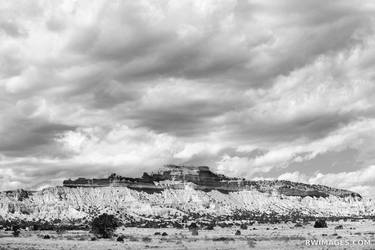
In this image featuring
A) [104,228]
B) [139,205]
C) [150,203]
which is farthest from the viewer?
[150,203]

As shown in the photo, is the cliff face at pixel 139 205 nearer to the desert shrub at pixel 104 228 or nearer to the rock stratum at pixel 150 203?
the rock stratum at pixel 150 203

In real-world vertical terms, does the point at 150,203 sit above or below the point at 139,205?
above

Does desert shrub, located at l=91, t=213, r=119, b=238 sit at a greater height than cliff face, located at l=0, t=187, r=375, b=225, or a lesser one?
lesser

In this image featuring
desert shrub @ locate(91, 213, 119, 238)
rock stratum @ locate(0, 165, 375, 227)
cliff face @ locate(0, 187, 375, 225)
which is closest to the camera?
desert shrub @ locate(91, 213, 119, 238)

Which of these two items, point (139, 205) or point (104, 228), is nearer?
point (104, 228)

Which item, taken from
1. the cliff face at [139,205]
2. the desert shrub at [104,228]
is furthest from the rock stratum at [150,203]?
the desert shrub at [104,228]

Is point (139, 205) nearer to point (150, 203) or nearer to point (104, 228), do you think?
point (150, 203)

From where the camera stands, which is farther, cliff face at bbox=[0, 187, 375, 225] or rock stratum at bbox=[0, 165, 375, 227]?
cliff face at bbox=[0, 187, 375, 225]

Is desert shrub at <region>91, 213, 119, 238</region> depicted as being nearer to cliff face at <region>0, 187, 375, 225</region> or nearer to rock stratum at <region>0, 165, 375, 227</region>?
rock stratum at <region>0, 165, 375, 227</region>

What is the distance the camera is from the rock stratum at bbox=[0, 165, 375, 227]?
144 m

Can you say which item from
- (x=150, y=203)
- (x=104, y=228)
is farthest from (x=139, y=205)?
(x=104, y=228)

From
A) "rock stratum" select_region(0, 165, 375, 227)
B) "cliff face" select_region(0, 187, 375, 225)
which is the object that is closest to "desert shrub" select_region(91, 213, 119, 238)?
"rock stratum" select_region(0, 165, 375, 227)

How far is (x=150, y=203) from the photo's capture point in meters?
163

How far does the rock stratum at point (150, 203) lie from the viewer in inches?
5689
